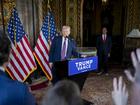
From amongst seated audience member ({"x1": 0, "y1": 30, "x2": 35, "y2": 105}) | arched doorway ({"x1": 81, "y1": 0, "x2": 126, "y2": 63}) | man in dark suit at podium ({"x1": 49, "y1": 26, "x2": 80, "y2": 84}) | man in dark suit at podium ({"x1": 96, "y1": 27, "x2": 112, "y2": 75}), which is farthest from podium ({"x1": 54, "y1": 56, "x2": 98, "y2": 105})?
arched doorway ({"x1": 81, "y1": 0, "x2": 126, "y2": 63})

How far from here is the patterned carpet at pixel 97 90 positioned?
5281 millimetres

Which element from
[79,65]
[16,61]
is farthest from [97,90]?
[79,65]

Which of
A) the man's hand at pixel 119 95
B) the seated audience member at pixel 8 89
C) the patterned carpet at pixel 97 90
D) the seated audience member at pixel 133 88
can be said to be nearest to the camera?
the seated audience member at pixel 133 88

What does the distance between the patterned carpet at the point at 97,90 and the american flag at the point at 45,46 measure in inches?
18.3

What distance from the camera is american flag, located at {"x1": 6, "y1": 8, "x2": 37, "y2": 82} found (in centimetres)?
543

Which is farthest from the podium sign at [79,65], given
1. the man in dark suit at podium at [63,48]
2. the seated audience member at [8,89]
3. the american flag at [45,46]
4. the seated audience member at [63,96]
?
the american flag at [45,46]

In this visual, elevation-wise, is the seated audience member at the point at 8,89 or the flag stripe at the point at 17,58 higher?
the seated audience member at the point at 8,89

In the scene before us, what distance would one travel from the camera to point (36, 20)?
6840 millimetres

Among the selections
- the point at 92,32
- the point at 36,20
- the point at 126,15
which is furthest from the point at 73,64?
the point at 92,32

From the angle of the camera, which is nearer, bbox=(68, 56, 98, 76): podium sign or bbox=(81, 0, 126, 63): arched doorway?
bbox=(68, 56, 98, 76): podium sign

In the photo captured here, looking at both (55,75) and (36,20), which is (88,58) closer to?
(55,75)

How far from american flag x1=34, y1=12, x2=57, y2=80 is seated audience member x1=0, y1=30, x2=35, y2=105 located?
4.36m

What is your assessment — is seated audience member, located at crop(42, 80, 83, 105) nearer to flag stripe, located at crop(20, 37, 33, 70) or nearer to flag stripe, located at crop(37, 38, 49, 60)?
flag stripe, located at crop(20, 37, 33, 70)

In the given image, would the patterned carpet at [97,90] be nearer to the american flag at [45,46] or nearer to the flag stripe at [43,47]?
the american flag at [45,46]
